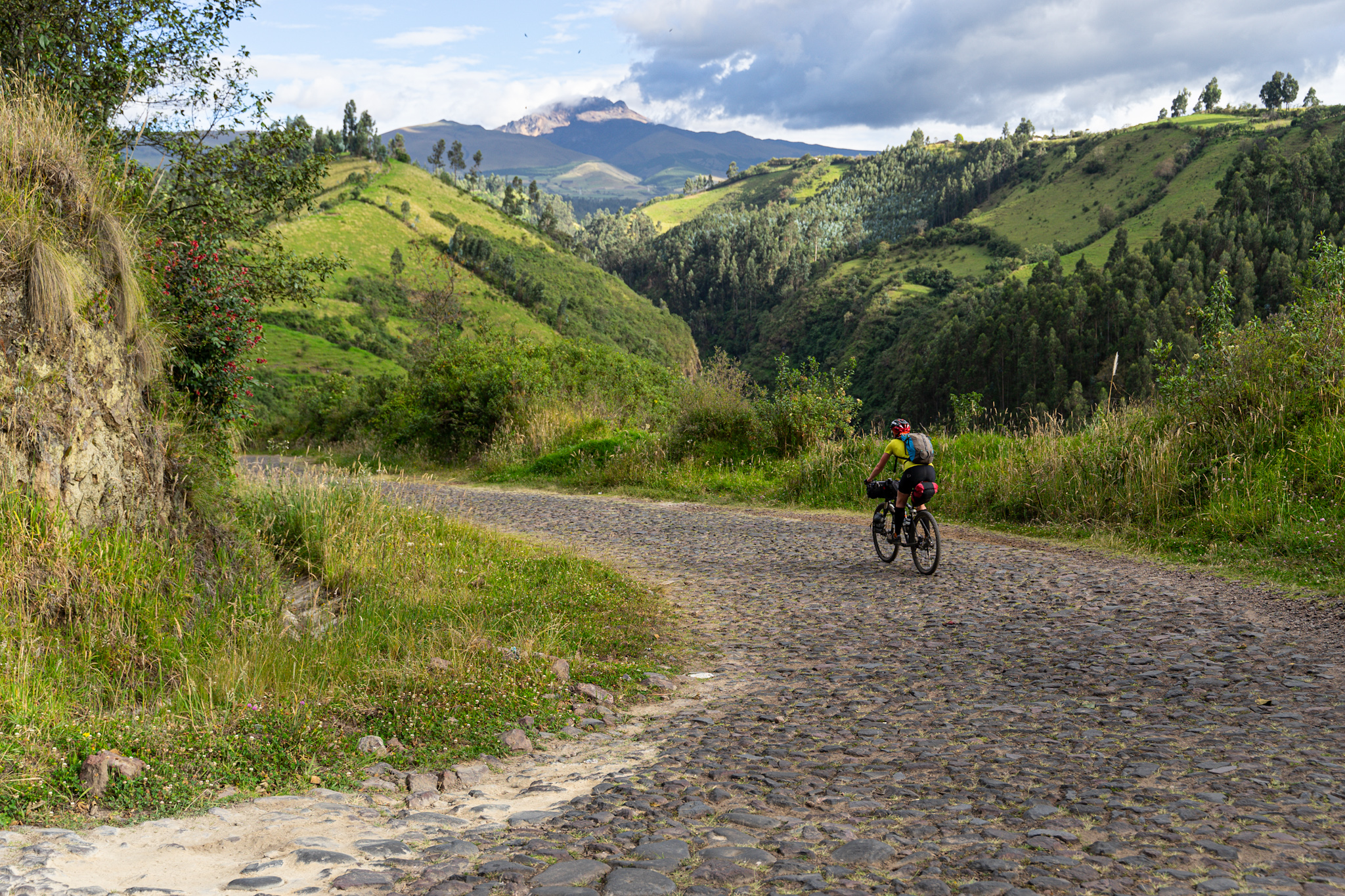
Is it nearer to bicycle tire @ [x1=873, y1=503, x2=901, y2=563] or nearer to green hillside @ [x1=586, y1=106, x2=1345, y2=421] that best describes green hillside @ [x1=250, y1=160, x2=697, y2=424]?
green hillside @ [x1=586, y1=106, x2=1345, y2=421]

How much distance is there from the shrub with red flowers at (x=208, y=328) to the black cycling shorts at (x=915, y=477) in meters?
7.11

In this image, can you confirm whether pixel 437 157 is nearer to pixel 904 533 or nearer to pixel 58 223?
pixel 904 533

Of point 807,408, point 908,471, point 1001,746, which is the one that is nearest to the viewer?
point 1001,746

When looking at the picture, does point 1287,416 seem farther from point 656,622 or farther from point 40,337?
point 40,337

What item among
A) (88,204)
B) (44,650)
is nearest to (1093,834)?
(44,650)

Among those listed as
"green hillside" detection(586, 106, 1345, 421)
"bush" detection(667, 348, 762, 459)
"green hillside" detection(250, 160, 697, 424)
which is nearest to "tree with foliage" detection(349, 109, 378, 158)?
"green hillside" detection(250, 160, 697, 424)

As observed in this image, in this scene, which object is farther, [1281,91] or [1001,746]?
[1281,91]

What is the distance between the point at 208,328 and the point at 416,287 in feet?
328

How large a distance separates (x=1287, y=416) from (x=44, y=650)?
13358 mm

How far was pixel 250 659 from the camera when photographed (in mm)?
4922

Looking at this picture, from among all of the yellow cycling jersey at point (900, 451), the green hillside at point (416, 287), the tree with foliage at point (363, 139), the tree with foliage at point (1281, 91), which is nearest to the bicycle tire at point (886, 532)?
the yellow cycling jersey at point (900, 451)

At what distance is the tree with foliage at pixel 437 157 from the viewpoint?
17350 centimetres

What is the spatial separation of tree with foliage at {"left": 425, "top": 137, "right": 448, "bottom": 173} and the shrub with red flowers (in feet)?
583

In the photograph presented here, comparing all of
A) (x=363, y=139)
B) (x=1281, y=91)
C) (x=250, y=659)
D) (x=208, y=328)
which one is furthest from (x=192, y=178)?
(x=1281, y=91)
